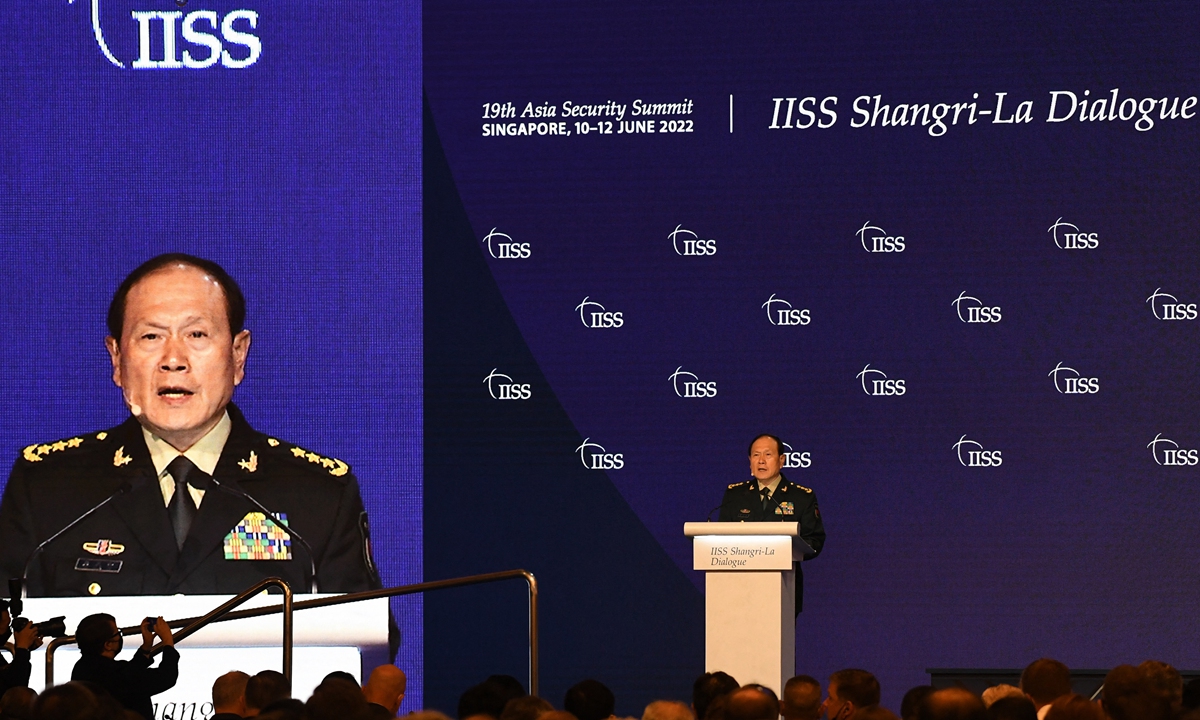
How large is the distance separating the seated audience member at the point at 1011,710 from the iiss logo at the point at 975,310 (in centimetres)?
581

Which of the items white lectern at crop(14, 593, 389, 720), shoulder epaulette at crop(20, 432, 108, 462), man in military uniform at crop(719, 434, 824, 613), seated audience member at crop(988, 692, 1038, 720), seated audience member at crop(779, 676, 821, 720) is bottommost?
white lectern at crop(14, 593, 389, 720)

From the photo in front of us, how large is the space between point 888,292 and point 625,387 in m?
1.56

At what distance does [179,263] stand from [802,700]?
6.11m

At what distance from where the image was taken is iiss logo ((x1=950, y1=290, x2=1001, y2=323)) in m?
8.91

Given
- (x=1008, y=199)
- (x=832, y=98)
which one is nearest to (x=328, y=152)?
(x=832, y=98)

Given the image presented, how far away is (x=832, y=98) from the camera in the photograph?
9086 millimetres

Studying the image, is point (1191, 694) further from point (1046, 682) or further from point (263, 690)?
point (263, 690)

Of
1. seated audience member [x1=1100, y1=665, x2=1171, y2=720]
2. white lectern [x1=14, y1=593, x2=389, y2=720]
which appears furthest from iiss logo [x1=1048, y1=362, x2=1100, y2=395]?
seated audience member [x1=1100, y1=665, x2=1171, y2=720]

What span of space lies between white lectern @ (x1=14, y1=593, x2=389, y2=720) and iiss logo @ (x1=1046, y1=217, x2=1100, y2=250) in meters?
4.15

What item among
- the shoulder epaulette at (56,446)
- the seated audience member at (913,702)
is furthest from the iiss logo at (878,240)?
the seated audience member at (913,702)

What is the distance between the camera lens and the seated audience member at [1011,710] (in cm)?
326

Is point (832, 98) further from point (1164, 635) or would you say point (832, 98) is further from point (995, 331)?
point (1164, 635)

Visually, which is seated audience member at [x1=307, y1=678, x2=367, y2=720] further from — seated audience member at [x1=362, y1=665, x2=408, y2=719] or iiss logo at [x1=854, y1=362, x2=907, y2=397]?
iiss logo at [x1=854, y1=362, x2=907, y2=397]

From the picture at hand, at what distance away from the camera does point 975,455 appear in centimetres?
890
